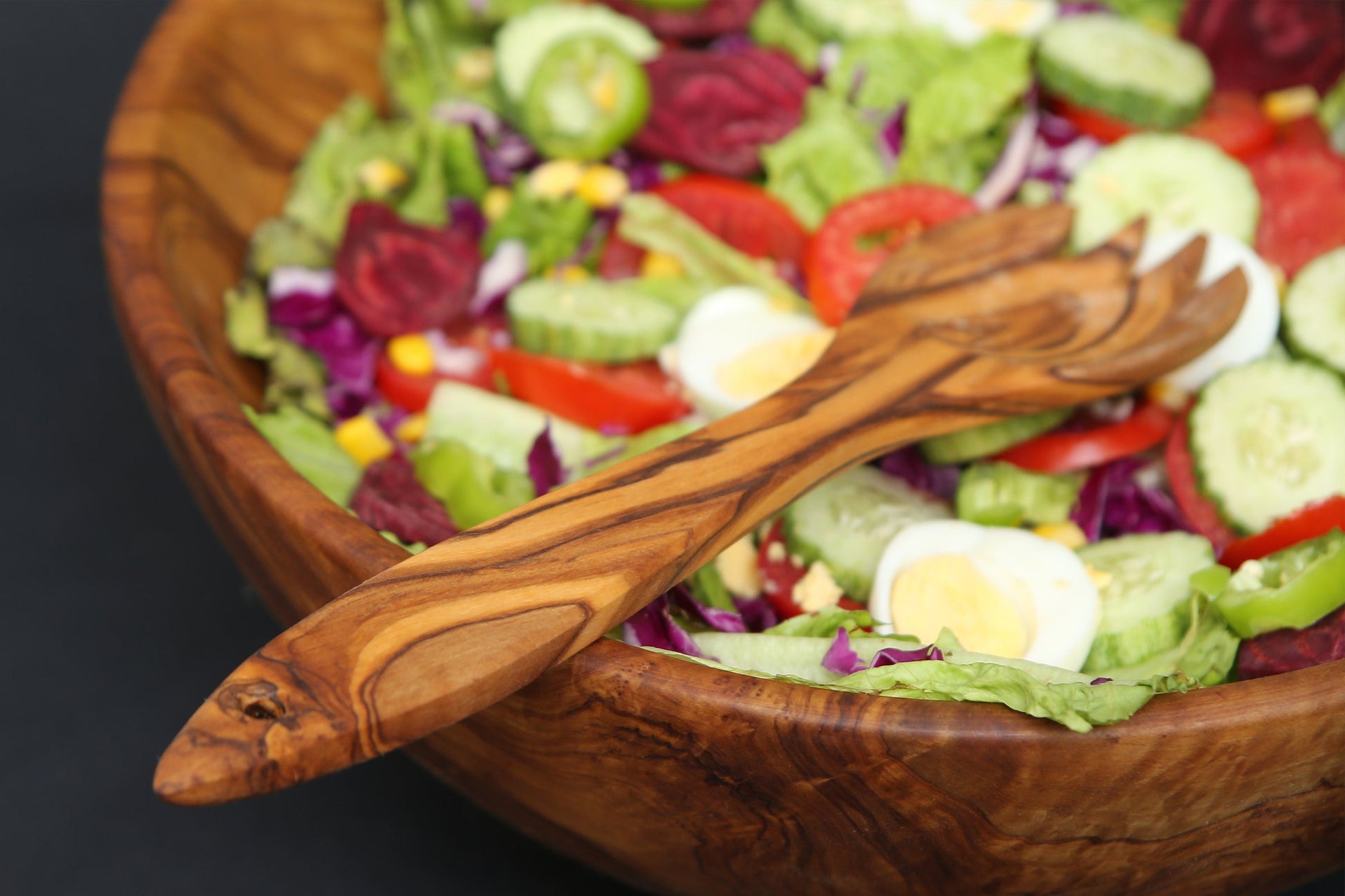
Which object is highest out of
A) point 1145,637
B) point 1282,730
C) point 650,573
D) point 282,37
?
point 282,37

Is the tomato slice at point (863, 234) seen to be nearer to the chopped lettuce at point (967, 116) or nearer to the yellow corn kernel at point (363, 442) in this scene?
the chopped lettuce at point (967, 116)

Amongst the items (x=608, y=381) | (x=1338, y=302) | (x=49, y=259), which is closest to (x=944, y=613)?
(x=608, y=381)

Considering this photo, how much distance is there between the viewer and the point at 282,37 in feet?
11.6

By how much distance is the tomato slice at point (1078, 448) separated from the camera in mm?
2791

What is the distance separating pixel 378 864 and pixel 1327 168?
9.49 feet

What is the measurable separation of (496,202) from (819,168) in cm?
89

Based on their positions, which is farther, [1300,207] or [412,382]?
[1300,207]

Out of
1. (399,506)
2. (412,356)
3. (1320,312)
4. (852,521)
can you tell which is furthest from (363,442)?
(1320,312)

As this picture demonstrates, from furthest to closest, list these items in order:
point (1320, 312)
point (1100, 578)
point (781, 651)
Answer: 1. point (1320, 312)
2. point (1100, 578)
3. point (781, 651)

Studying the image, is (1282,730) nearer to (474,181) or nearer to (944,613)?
(944,613)

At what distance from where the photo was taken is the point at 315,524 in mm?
Result: 2074

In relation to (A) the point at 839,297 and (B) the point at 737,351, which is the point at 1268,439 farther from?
(B) the point at 737,351

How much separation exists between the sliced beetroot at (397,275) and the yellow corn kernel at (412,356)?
5cm

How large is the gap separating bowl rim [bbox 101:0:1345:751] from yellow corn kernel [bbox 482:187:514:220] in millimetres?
845
